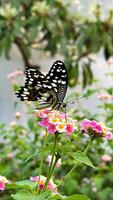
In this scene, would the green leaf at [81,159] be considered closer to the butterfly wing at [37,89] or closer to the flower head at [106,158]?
the butterfly wing at [37,89]

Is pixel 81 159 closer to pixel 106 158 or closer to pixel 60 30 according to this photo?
pixel 106 158

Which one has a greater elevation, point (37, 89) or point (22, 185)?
point (37, 89)

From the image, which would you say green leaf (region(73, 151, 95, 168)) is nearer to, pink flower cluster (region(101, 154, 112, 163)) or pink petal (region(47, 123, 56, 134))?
pink petal (region(47, 123, 56, 134))

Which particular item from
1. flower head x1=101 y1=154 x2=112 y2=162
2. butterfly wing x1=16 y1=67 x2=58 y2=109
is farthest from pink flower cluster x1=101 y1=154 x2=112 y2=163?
butterfly wing x1=16 y1=67 x2=58 y2=109

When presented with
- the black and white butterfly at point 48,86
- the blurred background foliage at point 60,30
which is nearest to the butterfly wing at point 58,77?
the black and white butterfly at point 48,86

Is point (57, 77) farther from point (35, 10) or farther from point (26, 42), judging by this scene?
point (26, 42)

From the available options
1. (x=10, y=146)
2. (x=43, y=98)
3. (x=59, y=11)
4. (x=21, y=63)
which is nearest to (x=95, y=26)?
(x=59, y=11)

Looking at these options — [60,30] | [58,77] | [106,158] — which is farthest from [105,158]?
[58,77]
